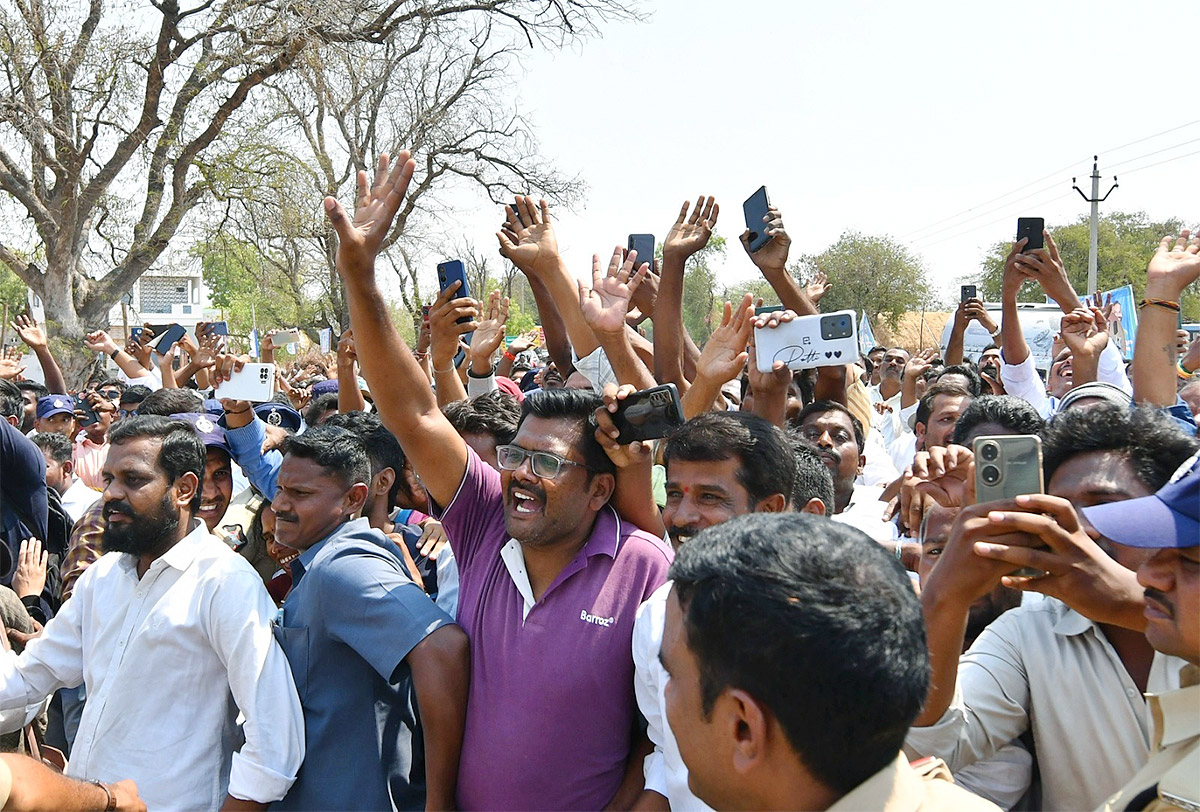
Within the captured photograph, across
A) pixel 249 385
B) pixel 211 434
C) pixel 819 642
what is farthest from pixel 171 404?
pixel 819 642

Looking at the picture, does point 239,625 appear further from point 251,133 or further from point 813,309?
point 251,133

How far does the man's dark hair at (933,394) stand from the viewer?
4.55 metres

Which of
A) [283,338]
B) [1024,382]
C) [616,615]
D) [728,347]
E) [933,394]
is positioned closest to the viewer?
[616,615]

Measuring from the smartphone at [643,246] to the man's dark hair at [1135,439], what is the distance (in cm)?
236

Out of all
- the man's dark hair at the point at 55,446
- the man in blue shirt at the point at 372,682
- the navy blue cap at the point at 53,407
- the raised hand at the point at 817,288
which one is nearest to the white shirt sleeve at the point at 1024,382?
the raised hand at the point at 817,288

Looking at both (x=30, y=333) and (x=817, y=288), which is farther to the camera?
(x=30, y=333)

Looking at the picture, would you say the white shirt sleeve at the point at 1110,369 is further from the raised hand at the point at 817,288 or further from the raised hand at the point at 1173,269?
the raised hand at the point at 817,288

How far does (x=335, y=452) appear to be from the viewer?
9.80 ft

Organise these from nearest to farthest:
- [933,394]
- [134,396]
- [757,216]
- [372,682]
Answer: [372,682], [757,216], [933,394], [134,396]

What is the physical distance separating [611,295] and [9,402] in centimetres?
446

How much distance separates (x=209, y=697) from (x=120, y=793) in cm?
35

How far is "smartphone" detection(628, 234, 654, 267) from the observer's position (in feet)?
14.3

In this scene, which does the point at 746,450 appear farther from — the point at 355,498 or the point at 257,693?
the point at 257,693

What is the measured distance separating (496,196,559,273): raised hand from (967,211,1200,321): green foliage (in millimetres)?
35933
